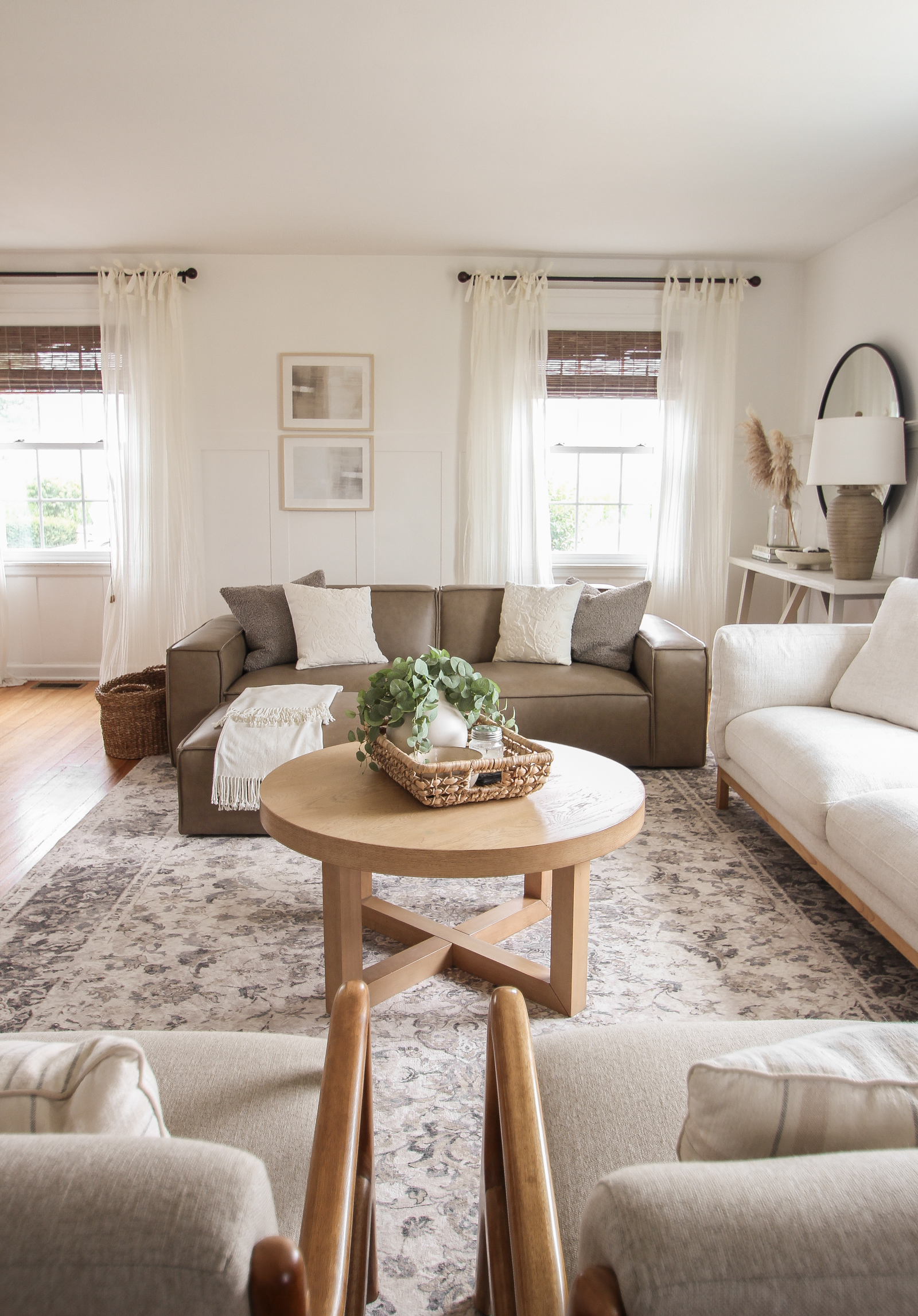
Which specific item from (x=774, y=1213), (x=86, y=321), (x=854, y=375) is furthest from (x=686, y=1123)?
(x=86, y=321)

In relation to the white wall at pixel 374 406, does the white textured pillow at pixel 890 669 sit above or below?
below

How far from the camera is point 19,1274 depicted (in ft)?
1.73

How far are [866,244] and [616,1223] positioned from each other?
515 centimetres

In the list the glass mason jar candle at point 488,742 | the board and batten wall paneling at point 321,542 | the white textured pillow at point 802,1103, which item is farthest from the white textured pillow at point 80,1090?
the board and batten wall paneling at point 321,542

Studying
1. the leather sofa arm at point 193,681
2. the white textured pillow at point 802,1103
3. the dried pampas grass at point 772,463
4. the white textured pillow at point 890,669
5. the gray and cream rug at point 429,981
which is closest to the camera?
the white textured pillow at point 802,1103

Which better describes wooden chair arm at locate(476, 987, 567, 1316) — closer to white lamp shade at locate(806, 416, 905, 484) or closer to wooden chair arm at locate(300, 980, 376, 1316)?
wooden chair arm at locate(300, 980, 376, 1316)

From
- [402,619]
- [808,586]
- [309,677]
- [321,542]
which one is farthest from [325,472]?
[808,586]

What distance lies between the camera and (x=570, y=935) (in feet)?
6.63

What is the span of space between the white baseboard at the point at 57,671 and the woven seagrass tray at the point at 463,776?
4103 mm

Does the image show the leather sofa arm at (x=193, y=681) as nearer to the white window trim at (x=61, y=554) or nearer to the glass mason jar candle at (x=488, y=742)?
the glass mason jar candle at (x=488, y=742)

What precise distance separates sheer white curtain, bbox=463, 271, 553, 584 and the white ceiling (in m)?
0.36

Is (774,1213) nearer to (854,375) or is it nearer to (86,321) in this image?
(854,375)

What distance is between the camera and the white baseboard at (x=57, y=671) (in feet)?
18.8

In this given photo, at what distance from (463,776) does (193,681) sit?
6.24 feet
